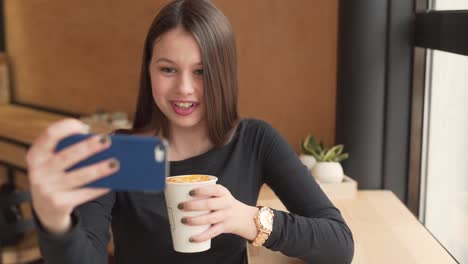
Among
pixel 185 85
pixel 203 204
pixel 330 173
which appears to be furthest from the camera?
pixel 330 173

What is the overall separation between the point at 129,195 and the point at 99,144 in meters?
0.59

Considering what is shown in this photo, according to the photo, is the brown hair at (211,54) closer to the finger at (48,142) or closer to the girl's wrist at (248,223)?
the girl's wrist at (248,223)

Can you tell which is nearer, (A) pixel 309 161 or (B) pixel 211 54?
(B) pixel 211 54

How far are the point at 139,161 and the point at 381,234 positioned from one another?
0.99 metres

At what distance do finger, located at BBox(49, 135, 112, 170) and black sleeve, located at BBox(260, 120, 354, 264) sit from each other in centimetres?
48

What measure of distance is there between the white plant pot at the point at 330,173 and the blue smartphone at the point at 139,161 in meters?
1.32

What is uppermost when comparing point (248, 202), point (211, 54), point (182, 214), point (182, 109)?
point (211, 54)

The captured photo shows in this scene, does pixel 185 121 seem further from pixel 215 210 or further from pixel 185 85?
pixel 215 210

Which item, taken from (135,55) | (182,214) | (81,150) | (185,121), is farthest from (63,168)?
(135,55)

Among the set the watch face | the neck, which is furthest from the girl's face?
the watch face

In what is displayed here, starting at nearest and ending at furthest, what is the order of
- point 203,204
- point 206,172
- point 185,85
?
1. point 203,204
2. point 185,85
3. point 206,172

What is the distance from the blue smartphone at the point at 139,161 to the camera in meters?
0.74

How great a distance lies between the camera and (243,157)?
1.40 meters

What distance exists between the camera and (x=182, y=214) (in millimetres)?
977
